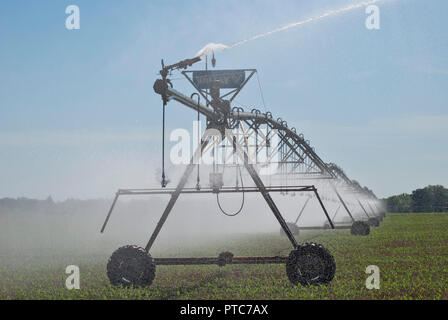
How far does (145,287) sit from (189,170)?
9.26ft

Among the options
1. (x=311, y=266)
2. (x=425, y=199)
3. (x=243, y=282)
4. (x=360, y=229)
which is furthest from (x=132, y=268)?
(x=425, y=199)

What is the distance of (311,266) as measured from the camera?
10.4 metres

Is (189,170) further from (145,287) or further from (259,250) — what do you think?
(259,250)

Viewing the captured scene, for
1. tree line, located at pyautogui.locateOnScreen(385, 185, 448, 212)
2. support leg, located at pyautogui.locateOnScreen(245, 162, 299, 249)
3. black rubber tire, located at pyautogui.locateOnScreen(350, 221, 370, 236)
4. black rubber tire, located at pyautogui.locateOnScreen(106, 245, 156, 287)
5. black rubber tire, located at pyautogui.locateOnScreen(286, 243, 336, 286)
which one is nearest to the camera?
black rubber tire, located at pyautogui.locateOnScreen(286, 243, 336, 286)

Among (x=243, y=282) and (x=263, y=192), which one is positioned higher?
(x=263, y=192)

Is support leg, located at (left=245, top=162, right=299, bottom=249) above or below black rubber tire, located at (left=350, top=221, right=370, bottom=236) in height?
above

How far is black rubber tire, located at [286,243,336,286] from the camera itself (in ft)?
33.8

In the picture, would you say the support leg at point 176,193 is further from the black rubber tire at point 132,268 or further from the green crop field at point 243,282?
the green crop field at point 243,282

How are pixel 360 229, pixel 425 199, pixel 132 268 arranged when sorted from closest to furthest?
pixel 132 268, pixel 360 229, pixel 425 199

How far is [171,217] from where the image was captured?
5969 cm

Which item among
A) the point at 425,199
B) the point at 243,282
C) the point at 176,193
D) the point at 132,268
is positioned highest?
the point at 176,193

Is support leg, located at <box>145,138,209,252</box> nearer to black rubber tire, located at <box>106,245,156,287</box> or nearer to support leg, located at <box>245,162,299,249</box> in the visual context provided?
black rubber tire, located at <box>106,245,156,287</box>

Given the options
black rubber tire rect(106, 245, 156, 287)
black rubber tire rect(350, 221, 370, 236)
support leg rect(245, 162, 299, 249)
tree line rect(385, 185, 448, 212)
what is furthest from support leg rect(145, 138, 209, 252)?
tree line rect(385, 185, 448, 212)

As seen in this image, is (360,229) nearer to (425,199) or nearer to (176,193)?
(176,193)
